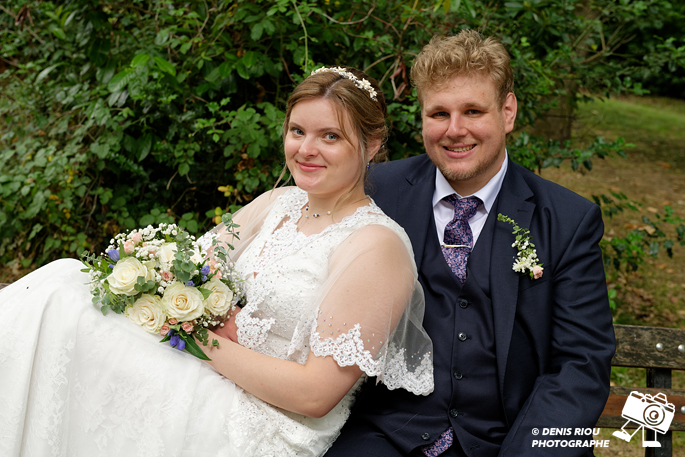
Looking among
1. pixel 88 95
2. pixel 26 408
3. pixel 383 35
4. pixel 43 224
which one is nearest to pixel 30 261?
pixel 43 224

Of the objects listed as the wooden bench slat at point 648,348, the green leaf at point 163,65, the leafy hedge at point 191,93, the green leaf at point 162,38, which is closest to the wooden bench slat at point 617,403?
the wooden bench slat at point 648,348

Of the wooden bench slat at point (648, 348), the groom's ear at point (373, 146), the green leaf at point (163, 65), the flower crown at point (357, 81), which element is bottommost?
the wooden bench slat at point (648, 348)

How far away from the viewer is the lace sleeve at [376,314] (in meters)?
2.01

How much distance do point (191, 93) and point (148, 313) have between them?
84.8 inches

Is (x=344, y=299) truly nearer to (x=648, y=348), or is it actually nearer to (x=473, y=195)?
(x=473, y=195)

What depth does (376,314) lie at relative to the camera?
Answer: 6.73 feet

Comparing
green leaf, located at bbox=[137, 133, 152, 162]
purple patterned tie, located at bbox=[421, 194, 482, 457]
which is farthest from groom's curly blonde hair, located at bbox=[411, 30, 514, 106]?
green leaf, located at bbox=[137, 133, 152, 162]

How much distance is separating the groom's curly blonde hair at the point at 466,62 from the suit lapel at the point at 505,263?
0.40 m

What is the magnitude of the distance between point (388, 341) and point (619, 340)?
1.30 m

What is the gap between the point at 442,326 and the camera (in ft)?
7.72

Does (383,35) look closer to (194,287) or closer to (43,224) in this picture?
(194,287)

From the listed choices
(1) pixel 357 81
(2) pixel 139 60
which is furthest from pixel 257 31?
(1) pixel 357 81

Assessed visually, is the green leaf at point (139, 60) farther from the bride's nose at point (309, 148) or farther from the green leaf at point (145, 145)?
the bride's nose at point (309, 148)

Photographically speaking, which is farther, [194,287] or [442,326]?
[442,326]
